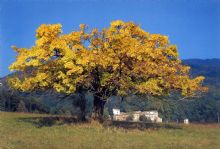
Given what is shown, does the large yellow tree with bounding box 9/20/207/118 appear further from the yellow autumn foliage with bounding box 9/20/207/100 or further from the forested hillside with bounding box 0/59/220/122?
the forested hillside with bounding box 0/59/220/122

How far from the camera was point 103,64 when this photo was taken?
3538cm

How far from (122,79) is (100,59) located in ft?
8.07

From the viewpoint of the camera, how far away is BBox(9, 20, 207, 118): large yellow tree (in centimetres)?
3619

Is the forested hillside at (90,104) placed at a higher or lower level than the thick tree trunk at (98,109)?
higher

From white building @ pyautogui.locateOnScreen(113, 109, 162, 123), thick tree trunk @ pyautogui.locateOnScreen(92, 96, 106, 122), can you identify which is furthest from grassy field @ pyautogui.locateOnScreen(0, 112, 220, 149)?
white building @ pyautogui.locateOnScreen(113, 109, 162, 123)

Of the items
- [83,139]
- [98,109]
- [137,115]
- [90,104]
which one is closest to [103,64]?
[98,109]

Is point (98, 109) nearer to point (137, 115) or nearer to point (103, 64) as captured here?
point (103, 64)

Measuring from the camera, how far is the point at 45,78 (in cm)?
3716

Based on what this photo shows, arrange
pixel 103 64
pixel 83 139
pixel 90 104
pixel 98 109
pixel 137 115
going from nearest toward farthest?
1. pixel 83 139
2. pixel 103 64
3. pixel 98 109
4. pixel 90 104
5. pixel 137 115

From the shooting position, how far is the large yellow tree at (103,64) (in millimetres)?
36188

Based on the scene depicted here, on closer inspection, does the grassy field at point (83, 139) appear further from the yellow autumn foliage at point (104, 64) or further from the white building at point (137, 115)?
the white building at point (137, 115)

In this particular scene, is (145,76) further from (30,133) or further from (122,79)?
(30,133)

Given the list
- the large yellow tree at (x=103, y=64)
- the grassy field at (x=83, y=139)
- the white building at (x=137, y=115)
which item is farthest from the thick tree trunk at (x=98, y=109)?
the white building at (x=137, y=115)

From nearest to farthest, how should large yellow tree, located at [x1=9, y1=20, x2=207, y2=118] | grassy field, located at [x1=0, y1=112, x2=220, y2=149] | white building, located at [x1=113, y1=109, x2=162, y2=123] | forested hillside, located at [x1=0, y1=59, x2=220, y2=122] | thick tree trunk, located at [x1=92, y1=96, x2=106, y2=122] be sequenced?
grassy field, located at [x1=0, y1=112, x2=220, y2=149]
large yellow tree, located at [x1=9, y1=20, x2=207, y2=118]
thick tree trunk, located at [x1=92, y1=96, x2=106, y2=122]
forested hillside, located at [x1=0, y1=59, x2=220, y2=122]
white building, located at [x1=113, y1=109, x2=162, y2=123]
